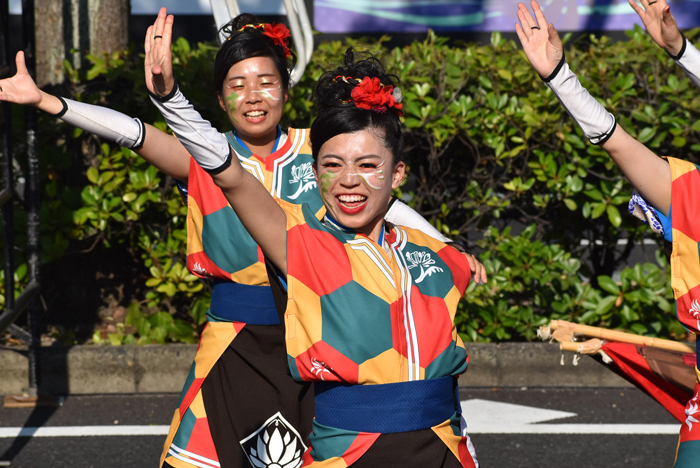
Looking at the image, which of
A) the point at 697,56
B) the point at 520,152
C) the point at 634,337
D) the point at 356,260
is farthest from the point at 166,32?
the point at 520,152

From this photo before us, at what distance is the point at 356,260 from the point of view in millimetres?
2029

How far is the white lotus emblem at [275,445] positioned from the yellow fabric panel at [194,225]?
0.64m

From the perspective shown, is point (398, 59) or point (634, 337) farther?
point (398, 59)

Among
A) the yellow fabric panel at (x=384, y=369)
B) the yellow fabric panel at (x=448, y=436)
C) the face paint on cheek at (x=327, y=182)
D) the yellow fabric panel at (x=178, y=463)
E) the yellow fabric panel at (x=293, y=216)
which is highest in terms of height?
the face paint on cheek at (x=327, y=182)

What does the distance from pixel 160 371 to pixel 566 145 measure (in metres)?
2.87

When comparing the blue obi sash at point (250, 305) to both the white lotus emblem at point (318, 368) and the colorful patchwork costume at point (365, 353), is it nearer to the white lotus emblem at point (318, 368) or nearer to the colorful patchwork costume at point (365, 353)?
the colorful patchwork costume at point (365, 353)

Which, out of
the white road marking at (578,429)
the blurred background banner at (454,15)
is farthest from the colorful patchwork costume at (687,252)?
the blurred background banner at (454,15)

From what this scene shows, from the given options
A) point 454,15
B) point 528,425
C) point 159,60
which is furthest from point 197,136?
point 454,15

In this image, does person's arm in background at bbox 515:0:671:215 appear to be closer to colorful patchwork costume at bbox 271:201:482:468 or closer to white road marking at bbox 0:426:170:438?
colorful patchwork costume at bbox 271:201:482:468

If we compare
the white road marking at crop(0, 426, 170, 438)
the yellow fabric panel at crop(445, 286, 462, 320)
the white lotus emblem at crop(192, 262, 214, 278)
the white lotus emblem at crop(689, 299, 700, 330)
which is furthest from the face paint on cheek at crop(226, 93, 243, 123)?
the white road marking at crop(0, 426, 170, 438)

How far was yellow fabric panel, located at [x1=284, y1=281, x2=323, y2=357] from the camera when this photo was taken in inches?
77.3

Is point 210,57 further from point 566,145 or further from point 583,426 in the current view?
point 583,426

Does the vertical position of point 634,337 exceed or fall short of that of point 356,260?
it falls short

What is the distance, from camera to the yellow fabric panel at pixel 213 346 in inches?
107
